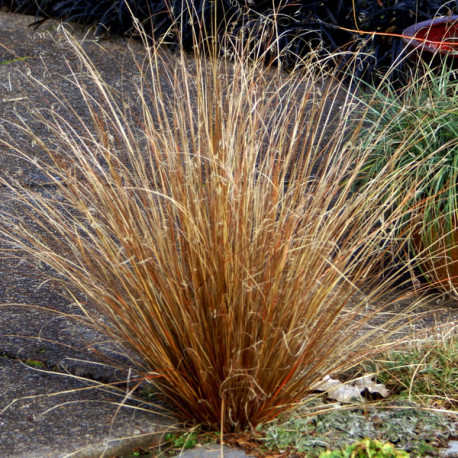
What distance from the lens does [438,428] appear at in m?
2.30

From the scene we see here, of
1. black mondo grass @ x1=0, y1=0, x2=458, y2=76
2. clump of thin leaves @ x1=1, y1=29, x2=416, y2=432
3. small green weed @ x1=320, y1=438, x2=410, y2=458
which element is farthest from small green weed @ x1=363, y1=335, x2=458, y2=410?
black mondo grass @ x1=0, y1=0, x2=458, y2=76

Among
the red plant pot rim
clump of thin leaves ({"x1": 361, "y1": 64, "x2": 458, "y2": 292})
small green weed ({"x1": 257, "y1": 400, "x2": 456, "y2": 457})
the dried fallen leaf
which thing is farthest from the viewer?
the red plant pot rim

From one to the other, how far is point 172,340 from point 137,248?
0.91 ft

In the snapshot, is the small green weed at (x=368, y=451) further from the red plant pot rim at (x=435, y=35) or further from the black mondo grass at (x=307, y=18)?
the black mondo grass at (x=307, y=18)

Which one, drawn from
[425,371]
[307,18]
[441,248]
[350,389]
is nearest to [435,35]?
[441,248]

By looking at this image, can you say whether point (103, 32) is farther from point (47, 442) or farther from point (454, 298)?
point (47, 442)

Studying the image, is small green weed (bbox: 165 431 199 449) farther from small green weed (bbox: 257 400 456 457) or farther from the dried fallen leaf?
the dried fallen leaf

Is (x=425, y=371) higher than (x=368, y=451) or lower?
lower

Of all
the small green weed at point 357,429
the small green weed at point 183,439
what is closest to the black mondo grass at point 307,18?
the small green weed at point 357,429

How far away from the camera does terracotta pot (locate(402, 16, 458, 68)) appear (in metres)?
3.46

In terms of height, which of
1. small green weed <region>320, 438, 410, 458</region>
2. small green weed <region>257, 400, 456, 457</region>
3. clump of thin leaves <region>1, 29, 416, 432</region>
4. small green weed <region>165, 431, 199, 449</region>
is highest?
clump of thin leaves <region>1, 29, 416, 432</region>

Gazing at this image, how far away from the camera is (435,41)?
12.7 feet

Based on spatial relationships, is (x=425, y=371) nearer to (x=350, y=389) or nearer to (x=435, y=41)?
(x=350, y=389)

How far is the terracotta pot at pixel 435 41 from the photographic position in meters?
3.46
